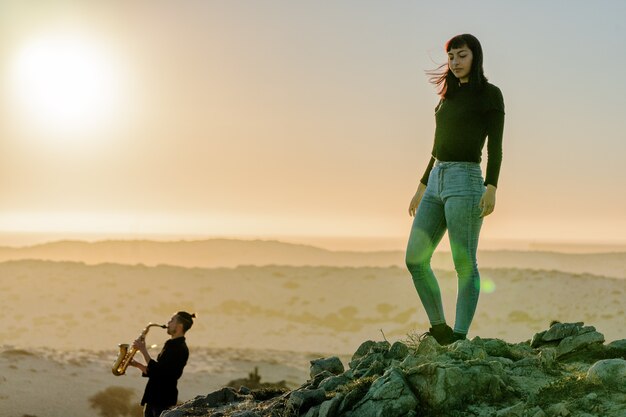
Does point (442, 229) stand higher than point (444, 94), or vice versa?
point (444, 94)

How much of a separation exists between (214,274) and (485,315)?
17790 millimetres

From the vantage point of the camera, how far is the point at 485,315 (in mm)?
38688

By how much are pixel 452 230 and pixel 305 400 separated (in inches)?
81.2

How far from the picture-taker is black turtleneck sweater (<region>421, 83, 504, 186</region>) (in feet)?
25.8

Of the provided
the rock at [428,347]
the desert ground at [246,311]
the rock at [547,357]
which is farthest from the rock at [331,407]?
the desert ground at [246,311]

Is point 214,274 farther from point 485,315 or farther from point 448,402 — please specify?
point 448,402

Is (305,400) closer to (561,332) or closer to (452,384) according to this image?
(452,384)

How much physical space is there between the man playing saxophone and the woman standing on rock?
11.1ft

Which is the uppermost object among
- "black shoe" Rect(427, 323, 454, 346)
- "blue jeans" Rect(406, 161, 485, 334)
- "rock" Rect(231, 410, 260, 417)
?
"blue jeans" Rect(406, 161, 485, 334)

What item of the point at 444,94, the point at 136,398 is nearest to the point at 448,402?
the point at 444,94

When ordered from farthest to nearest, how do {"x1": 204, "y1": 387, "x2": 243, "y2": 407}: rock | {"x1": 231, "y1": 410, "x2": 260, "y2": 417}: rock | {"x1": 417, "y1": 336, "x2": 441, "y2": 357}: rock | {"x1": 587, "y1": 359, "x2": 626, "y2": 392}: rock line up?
{"x1": 204, "y1": 387, "x2": 243, "y2": 407}: rock
{"x1": 231, "y1": 410, "x2": 260, "y2": 417}: rock
{"x1": 417, "y1": 336, "x2": 441, "y2": 357}: rock
{"x1": 587, "y1": 359, "x2": 626, "y2": 392}: rock

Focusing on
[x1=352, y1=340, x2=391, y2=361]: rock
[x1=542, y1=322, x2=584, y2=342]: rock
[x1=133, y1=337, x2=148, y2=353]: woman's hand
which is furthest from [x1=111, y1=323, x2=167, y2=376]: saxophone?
[x1=542, y1=322, x2=584, y2=342]: rock

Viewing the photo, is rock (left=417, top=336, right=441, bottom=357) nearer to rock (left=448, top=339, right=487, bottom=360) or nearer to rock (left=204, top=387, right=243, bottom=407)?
rock (left=448, top=339, right=487, bottom=360)

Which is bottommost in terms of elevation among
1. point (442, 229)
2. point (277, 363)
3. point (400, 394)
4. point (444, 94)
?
point (277, 363)
